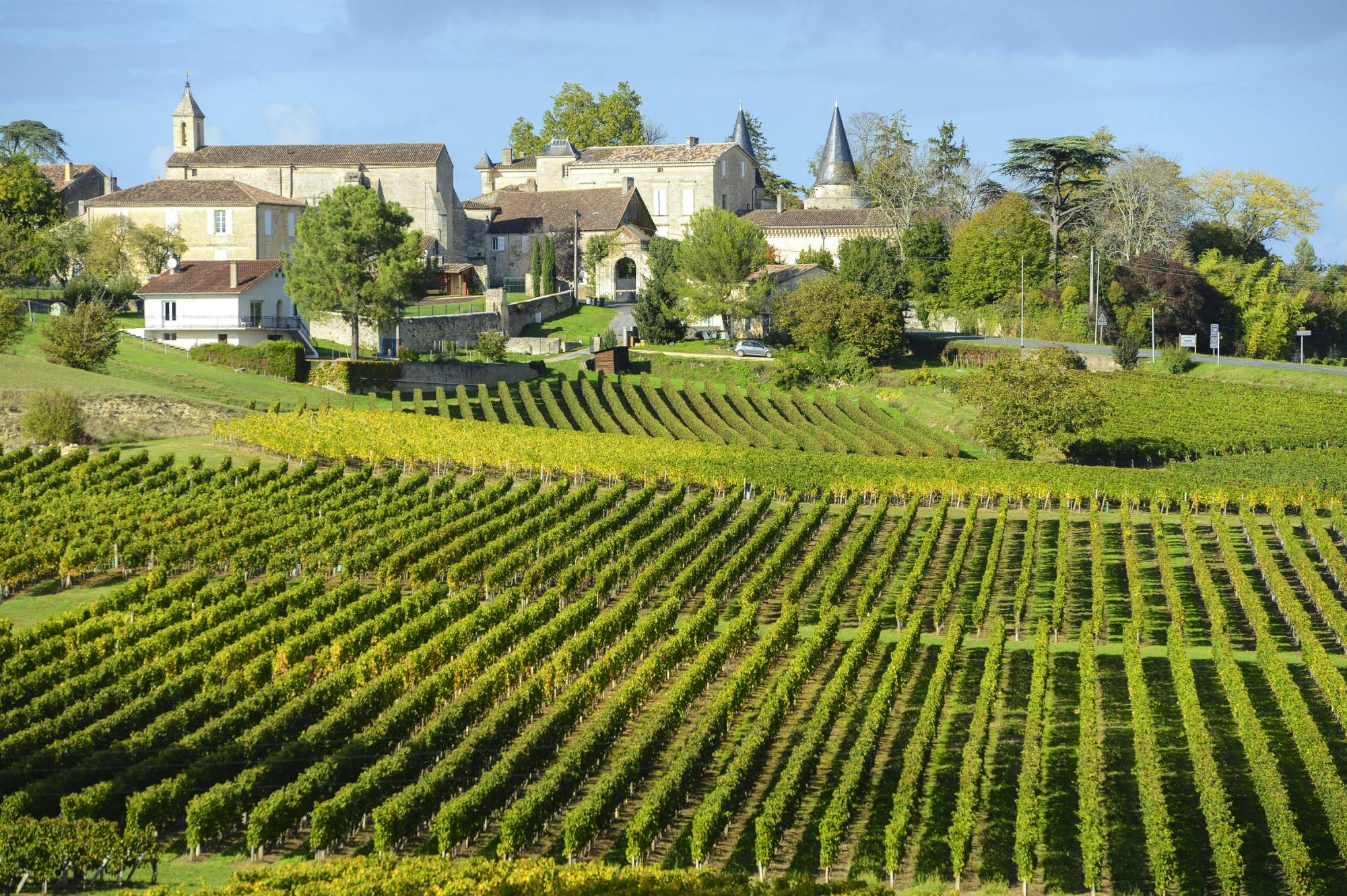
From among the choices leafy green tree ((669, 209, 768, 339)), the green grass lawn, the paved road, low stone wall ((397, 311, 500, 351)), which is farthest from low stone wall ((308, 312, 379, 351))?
the paved road

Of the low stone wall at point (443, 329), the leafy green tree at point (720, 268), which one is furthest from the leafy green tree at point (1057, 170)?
the low stone wall at point (443, 329)

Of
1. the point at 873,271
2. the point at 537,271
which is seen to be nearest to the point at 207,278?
the point at 537,271

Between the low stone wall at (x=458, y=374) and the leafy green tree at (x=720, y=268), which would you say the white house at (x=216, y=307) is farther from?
the leafy green tree at (x=720, y=268)

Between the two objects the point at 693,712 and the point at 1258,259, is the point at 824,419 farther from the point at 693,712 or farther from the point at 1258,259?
the point at 1258,259

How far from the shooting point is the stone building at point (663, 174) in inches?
3305

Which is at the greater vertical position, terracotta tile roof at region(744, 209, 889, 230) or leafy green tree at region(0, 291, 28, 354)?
terracotta tile roof at region(744, 209, 889, 230)

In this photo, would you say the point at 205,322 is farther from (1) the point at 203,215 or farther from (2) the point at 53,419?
(2) the point at 53,419

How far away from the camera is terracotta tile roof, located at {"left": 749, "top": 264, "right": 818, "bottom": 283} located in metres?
71.9

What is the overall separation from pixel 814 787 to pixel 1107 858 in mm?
3967

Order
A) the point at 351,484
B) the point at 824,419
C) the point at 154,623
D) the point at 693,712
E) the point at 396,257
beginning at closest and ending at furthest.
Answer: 1. the point at 693,712
2. the point at 154,623
3. the point at 351,484
4. the point at 824,419
5. the point at 396,257

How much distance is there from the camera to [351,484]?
37.1m

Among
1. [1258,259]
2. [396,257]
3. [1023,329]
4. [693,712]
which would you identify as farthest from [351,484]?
[1258,259]

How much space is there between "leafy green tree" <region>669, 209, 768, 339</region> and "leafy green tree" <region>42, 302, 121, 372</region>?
27775 mm

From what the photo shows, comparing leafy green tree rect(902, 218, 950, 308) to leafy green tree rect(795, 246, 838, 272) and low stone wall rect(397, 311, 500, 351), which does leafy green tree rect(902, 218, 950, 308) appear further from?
low stone wall rect(397, 311, 500, 351)
